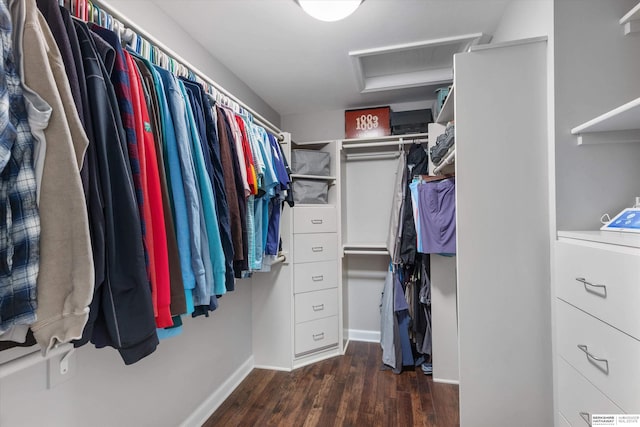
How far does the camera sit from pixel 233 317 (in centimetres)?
201

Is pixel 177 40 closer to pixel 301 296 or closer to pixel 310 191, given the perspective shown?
pixel 310 191

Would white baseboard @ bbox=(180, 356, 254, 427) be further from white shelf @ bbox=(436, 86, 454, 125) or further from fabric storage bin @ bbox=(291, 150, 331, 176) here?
white shelf @ bbox=(436, 86, 454, 125)

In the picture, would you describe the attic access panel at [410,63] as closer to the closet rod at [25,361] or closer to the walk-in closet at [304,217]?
the walk-in closet at [304,217]

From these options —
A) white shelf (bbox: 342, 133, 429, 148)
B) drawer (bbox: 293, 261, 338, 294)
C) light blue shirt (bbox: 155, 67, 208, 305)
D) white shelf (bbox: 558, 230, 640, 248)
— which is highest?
white shelf (bbox: 342, 133, 429, 148)

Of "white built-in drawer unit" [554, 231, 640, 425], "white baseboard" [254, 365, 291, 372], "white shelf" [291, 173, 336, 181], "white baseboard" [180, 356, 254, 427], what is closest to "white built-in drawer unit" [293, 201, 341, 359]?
"white baseboard" [254, 365, 291, 372]

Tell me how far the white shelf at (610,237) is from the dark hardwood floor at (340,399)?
1.27 metres

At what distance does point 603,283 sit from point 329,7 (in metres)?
1.50

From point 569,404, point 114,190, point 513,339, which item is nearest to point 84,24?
point 114,190

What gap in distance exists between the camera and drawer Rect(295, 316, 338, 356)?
7.27 feet

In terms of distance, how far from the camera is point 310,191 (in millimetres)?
2318

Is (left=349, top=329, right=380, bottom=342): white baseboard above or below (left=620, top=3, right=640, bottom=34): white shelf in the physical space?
below

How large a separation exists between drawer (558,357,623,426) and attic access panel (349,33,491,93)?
176 centimetres

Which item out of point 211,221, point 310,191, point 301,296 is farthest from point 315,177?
point 211,221

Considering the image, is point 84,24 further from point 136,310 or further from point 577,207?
point 577,207
